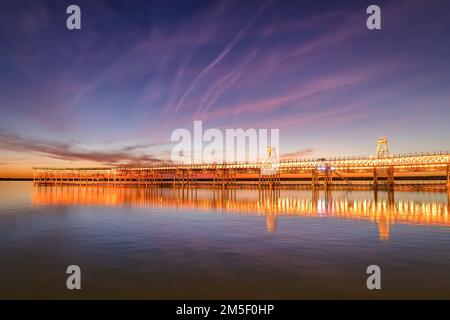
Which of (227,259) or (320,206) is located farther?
(320,206)

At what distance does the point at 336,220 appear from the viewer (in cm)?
2572

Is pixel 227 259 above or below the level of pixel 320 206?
above

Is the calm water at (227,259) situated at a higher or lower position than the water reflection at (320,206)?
higher

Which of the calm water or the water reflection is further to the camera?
the water reflection

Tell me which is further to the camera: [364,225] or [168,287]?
[364,225]

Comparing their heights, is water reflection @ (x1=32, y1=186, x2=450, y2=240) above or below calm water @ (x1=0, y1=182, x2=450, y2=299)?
below

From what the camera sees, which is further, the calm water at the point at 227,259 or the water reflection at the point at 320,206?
the water reflection at the point at 320,206

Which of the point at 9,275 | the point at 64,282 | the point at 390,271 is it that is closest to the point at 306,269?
the point at 390,271
